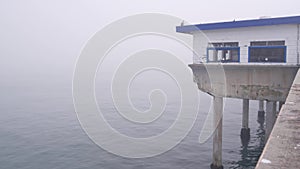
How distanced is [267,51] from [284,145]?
1349 centimetres

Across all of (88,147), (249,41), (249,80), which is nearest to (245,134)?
(249,80)

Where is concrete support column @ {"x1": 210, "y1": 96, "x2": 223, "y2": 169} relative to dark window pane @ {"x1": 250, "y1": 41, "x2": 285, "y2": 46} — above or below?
below

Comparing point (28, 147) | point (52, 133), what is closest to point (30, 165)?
point (28, 147)

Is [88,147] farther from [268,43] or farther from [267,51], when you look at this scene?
[268,43]

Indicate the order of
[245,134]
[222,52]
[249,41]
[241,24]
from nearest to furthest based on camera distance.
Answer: [241,24]
[249,41]
[222,52]
[245,134]

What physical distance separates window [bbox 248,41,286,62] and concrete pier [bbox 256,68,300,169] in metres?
10.8

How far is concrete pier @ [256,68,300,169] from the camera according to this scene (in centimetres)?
341

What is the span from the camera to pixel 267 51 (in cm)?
1639

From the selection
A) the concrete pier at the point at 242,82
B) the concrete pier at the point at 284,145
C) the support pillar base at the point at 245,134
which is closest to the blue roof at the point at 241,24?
the concrete pier at the point at 242,82

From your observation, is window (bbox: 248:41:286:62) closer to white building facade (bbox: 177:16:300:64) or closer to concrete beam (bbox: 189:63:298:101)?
white building facade (bbox: 177:16:300:64)

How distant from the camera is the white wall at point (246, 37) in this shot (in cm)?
1545

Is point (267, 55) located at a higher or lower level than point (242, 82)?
higher

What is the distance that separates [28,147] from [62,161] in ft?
16.1

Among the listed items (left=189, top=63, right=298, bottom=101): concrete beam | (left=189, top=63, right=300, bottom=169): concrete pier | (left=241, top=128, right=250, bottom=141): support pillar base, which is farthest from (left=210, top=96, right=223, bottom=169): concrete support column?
(left=241, top=128, right=250, bottom=141): support pillar base
